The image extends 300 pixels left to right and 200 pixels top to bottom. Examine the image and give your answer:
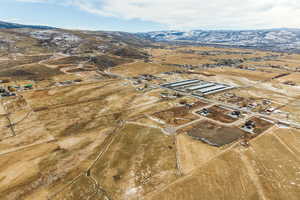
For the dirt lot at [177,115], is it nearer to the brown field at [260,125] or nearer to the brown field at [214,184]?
the brown field at [260,125]

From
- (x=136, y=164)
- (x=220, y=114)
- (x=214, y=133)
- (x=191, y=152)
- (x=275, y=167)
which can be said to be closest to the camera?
(x=275, y=167)

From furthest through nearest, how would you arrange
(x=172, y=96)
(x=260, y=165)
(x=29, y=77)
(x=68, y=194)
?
(x=29, y=77) → (x=172, y=96) → (x=260, y=165) → (x=68, y=194)

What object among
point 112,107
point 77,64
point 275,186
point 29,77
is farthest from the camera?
point 77,64

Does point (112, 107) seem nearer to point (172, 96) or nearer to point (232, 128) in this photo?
point (172, 96)

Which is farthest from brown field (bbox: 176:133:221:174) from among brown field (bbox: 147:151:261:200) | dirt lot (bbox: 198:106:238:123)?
dirt lot (bbox: 198:106:238:123)

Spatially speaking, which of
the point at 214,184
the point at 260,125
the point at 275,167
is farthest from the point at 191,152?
the point at 260,125

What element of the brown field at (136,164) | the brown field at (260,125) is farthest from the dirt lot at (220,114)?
the brown field at (136,164)

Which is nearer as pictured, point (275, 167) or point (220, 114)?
point (275, 167)

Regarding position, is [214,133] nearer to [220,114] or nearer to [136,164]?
[220,114]

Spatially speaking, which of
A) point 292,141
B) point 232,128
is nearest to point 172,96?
point 232,128
